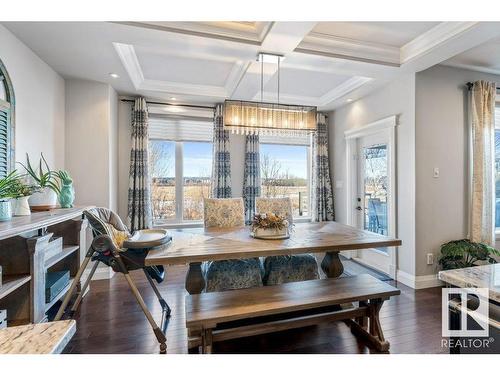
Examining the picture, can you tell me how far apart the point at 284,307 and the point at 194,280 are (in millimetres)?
840

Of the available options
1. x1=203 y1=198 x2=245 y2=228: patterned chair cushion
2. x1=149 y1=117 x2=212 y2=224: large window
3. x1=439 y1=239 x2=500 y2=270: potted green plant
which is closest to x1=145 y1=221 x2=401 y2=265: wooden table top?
x1=203 y1=198 x2=245 y2=228: patterned chair cushion

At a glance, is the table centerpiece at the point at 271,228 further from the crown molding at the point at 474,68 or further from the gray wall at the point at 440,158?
the crown molding at the point at 474,68

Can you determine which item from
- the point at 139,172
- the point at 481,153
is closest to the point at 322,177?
the point at 481,153

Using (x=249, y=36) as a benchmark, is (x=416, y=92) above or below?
below

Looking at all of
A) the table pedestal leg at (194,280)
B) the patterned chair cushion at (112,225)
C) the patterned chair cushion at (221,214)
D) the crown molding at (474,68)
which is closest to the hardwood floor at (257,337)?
the table pedestal leg at (194,280)

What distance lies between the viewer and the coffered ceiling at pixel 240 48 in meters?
2.23

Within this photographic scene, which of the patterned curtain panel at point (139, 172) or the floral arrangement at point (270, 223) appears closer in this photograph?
the floral arrangement at point (270, 223)

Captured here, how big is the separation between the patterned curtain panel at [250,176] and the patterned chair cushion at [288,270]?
179cm

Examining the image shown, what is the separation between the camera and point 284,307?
1.79 metres

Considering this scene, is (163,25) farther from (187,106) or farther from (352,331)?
(352,331)

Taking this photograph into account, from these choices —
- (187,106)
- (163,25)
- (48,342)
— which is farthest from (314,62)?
(48,342)

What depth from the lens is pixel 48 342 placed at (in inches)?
27.7

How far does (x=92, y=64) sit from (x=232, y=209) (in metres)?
2.30

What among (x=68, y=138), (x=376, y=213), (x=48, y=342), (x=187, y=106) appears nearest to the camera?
(x=48, y=342)
